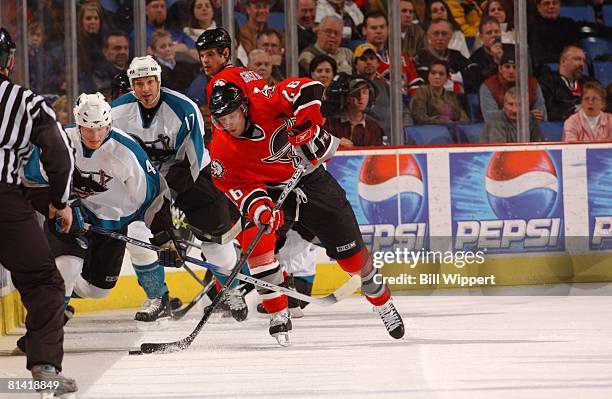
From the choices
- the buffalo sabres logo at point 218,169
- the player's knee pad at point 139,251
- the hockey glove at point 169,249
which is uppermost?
the buffalo sabres logo at point 218,169

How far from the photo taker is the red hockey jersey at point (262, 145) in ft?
14.0

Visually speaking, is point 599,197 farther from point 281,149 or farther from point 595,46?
point 281,149

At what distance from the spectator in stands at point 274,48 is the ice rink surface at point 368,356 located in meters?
1.55

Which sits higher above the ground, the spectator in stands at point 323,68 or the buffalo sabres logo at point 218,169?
the spectator in stands at point 323,68

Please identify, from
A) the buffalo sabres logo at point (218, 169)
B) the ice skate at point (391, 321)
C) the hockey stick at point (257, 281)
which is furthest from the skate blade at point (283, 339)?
the buffalo sabres logo at point (218, 169)

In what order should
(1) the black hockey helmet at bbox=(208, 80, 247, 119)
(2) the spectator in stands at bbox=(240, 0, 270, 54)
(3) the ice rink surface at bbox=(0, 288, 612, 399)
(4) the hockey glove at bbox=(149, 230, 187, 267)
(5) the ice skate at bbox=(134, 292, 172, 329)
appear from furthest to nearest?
(2) the spectator in stands at bbox=(240, 0, 270, 54), (5) the ice skate at bbox=(134, 292, 172, 329), (4) the hockey glove at bbox=(149, 230, 187, 267), (1) the black hockey helmet at bbox=(208, 80, 247, 119), (3) the ice rink surface at bbox=(0, 288, 612, 399)

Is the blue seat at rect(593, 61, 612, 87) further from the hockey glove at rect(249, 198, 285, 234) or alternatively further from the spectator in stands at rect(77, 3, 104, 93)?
the hockey glove at rect(249, 198, 285, 234)

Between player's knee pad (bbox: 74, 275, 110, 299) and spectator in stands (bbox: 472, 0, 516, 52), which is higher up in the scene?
spectator in stands (bbox: 472, 0, 516, 52)

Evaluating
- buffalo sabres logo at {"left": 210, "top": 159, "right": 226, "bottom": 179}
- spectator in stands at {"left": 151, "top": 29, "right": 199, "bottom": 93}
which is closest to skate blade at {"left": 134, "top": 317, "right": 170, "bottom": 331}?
buffalo sabres logo at {"left": 210, "top": 159, "right": 226, "bottom": 179}

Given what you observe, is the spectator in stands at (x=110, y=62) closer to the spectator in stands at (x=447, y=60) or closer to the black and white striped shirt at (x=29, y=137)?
the spectator in stands at (x=447, y=60)

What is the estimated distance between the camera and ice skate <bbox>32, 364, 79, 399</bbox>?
302 centimetres

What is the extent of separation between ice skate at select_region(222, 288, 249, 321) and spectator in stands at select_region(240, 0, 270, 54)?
72.5 inches

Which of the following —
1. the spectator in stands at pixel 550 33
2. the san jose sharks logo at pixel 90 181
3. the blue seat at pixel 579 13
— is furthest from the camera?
the blue seat at pixel 579 13

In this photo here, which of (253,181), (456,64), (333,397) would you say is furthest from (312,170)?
(456,64)
